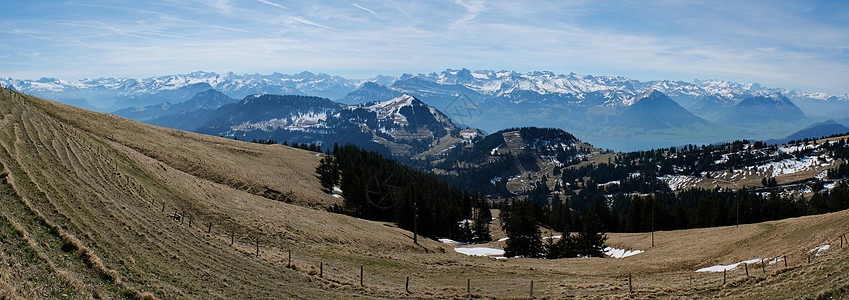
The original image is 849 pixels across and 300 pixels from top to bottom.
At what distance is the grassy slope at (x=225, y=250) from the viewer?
67.1 ft

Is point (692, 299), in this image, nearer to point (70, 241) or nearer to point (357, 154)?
point (70, 241)

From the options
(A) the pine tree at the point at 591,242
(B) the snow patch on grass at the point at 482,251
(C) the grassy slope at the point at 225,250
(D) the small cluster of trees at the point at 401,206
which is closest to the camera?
(C) the grassy slope at the point at 225,250

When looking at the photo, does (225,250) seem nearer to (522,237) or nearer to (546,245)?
(522,237)

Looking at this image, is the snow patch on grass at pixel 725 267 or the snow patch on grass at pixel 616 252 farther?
the snow patch on grass at pixel 616 252

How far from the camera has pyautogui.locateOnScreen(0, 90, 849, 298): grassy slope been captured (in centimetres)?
2045

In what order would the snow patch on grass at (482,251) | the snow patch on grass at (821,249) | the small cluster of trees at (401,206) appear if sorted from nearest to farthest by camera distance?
the snow patch on grass at (821,249)
the snow patch on grass at (482,251)
the small cluster of trees at (401,206)

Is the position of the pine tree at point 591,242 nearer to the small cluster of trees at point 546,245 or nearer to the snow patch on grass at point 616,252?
the small cluster of trees at point 546,245

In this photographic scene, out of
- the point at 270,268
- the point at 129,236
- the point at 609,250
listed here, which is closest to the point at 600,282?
the point at 270,268

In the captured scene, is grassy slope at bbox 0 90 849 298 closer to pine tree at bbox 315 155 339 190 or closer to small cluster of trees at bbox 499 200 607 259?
small cluster of trees at bbox 499 200 607 259

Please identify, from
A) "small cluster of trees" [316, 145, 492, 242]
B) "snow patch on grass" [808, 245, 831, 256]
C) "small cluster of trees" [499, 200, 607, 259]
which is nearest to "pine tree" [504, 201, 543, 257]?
"small cluster of trees" [499, 200, 607, 259]

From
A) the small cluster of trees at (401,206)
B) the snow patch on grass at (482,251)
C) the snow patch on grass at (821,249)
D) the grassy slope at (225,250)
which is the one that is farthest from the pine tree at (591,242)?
the snow patch on grass at (821,249)

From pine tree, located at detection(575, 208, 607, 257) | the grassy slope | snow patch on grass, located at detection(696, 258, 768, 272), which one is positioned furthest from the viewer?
pine tree, located at detection(575, 208, 607, 257)

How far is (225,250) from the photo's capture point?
108 feet

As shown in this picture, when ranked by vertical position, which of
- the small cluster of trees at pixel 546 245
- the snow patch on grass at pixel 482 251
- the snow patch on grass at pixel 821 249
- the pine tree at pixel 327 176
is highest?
the snow patch on grass at pixel 821 249
